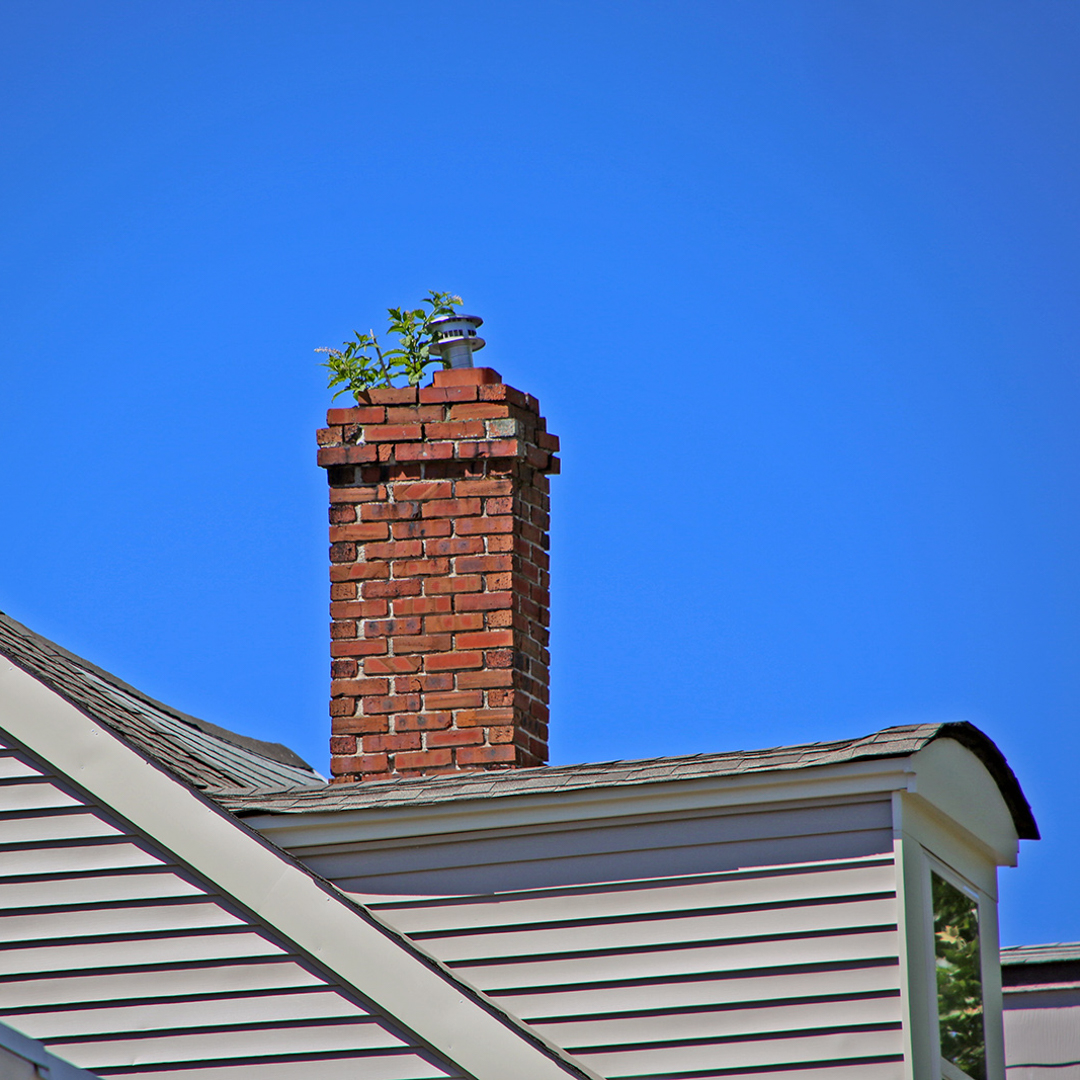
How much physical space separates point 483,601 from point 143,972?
2.17 meters

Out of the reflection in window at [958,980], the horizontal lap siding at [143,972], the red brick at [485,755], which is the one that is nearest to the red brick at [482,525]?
the red brick at [485,755]

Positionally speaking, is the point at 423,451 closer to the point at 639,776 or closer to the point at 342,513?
the point at 342,513

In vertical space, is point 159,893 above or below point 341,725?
below

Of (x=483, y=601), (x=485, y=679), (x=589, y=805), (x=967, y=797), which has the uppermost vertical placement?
(x=483, y=601)

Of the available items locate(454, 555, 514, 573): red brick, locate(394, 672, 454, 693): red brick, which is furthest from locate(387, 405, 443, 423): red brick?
locate(394, 672, 454, 693): red brick

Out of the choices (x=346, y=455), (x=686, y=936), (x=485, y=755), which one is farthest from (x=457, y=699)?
(x=686, y=936)

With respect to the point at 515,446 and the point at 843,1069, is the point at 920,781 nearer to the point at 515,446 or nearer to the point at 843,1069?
the point at 843,1069

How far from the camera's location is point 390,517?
764 centimetres

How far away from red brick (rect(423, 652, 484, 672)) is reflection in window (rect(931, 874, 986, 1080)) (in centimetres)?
221

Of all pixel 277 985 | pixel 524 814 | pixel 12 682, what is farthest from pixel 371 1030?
pixel 12 682

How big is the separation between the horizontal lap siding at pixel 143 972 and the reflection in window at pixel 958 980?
1835 millimetres

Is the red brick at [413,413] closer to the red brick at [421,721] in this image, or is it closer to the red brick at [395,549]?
the red brick at [395,549]

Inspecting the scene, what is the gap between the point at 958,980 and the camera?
6.30 m

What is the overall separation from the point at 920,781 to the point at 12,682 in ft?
11.1
